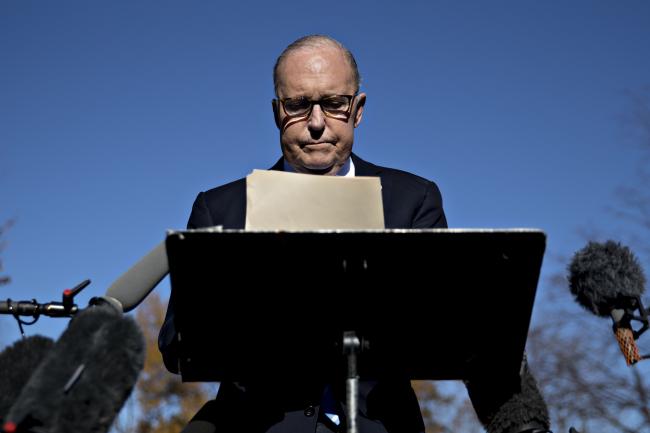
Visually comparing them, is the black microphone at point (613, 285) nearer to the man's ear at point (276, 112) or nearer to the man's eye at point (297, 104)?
the man's eye at point (297, 104)

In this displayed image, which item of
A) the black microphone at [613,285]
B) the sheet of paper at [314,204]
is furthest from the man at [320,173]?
the black microphone at [613,285]

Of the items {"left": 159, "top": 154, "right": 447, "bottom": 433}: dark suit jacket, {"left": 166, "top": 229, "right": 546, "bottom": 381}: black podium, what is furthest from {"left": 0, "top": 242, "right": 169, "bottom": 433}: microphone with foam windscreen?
{"left": 159, "top": 154, "right": 447, "bottom": 433}: dark suit jacket

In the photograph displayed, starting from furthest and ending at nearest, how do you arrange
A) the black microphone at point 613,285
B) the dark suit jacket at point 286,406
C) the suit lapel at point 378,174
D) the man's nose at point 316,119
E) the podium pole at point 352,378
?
the man's nose at point 316,119
the suit lapel at point 378,174
the dark suit jacket at point 286,406
the black microphone at point 613,285
the podium pole at point 352,378

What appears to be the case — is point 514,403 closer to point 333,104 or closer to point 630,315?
point 630,315

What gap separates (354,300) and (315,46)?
1858mm

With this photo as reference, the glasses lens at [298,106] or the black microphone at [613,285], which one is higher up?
the glasses lens at [298,106]

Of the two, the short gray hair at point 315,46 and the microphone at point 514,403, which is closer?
the microphone at point 514,403

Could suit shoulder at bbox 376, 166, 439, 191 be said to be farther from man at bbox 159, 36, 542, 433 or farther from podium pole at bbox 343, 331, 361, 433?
podium pole at bbox 343, 331, 361, 433

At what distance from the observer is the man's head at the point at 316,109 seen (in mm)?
3908

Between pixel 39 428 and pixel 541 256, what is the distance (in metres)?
1.55

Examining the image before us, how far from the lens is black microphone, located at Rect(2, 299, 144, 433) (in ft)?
7.29

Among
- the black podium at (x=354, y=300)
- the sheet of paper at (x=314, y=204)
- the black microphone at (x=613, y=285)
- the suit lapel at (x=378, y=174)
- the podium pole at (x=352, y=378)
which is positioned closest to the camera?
the black podium at (x=354, y=300)

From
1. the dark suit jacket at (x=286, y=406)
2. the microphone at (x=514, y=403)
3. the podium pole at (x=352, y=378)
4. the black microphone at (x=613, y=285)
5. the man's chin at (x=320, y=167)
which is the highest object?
the man's chin at (x=320, y=167)

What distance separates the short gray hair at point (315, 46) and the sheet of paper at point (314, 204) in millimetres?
1431
